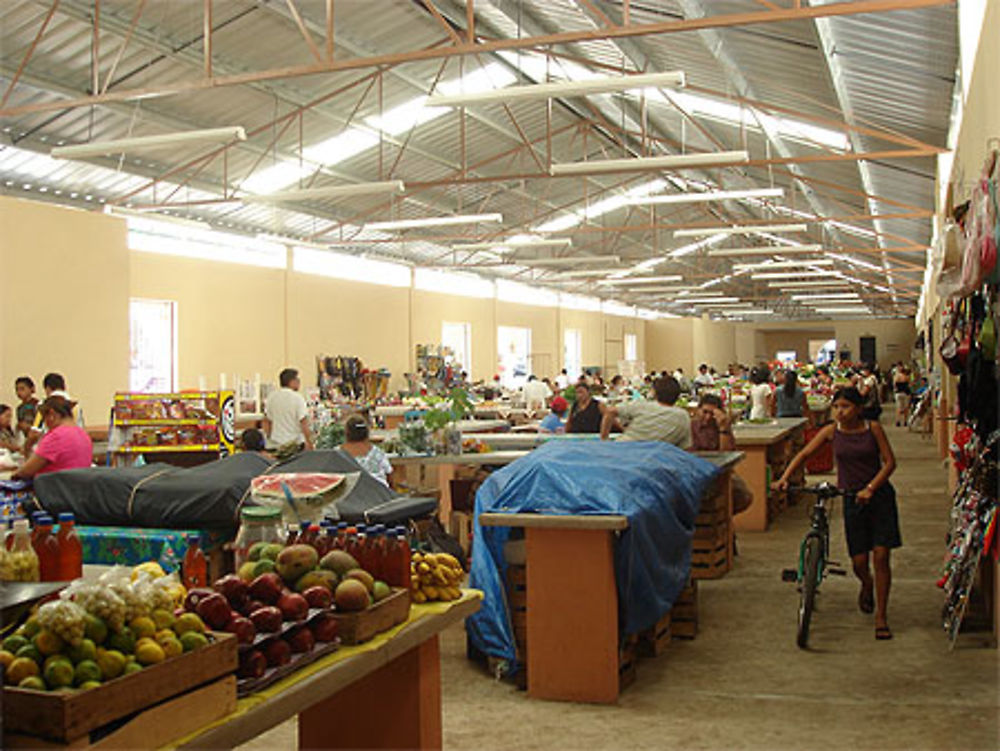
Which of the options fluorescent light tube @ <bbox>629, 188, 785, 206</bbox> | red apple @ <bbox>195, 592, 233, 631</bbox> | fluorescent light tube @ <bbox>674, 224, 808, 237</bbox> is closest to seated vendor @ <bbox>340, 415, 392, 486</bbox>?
red apple @ <bbox>195, 592, 233, 631</bbox>

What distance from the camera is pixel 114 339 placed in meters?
13.8

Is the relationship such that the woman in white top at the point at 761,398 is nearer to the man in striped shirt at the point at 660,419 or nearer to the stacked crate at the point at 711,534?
the stacked crate at the point at 711,534

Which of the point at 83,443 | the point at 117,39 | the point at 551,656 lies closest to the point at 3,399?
the point at 117,39

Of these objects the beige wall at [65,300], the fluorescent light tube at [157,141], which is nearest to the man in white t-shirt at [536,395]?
the beige wall at [65,300]

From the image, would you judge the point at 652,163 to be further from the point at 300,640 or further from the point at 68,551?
the point at 300,640

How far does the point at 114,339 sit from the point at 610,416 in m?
8.21

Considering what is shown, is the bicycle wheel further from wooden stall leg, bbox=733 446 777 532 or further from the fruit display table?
wooden stall leg, bbox=733 446 777 532

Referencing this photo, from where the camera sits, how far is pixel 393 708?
→ 10.8 ft

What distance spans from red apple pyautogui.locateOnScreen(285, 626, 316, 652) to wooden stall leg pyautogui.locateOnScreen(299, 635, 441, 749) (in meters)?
0.66

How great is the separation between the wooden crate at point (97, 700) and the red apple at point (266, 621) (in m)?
0.31

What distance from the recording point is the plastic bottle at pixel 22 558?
2796 mm

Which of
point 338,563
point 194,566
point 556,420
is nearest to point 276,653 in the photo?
point 338,563

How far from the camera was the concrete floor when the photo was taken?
4.34m

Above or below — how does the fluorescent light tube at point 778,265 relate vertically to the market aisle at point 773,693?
above
